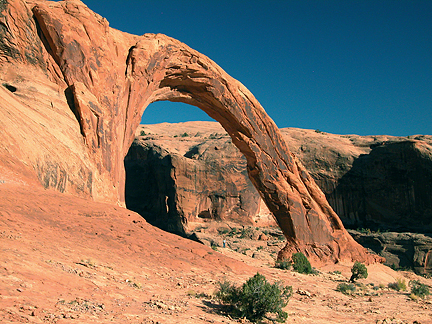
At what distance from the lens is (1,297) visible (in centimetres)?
395

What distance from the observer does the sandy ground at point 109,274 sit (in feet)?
14.8

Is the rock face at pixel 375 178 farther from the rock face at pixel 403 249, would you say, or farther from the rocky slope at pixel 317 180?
the rock face at pixel 403 249

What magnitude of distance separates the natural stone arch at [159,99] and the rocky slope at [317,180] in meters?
13.9

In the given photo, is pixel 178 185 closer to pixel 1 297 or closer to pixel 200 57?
pixel 200 57

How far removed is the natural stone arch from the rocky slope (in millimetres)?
13894

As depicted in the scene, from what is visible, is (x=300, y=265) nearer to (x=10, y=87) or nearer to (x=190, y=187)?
(x=10, y=87)

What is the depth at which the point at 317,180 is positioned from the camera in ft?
114

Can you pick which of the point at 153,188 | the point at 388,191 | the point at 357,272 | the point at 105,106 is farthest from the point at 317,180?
the point at 105,106

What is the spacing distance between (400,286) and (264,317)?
32.3 feet

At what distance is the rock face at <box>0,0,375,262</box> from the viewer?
8906 millimetres

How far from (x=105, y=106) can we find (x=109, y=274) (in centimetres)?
703

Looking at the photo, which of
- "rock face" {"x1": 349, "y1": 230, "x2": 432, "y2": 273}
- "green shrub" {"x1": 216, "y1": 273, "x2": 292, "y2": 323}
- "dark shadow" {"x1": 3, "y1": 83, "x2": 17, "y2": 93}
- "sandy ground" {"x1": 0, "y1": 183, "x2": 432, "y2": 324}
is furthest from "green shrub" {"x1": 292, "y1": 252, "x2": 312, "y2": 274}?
"dark shadow" {"x1": 3, "y1": 83, "x2": 17, "y2": 93}

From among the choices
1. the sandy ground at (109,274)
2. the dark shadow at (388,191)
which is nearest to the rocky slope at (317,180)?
the dark shadow at (388,191)

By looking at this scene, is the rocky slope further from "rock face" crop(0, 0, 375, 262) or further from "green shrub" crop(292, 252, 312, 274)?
"green shrub" crop(292, 252, 312, 274)
